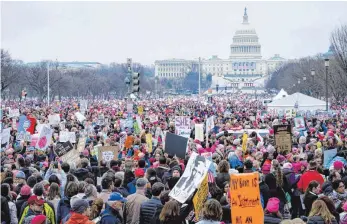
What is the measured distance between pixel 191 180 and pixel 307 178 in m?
4.18

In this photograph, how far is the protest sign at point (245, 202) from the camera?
340 inches

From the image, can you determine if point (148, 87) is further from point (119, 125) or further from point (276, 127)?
point (276, 127)

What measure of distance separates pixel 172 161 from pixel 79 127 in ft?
52.8

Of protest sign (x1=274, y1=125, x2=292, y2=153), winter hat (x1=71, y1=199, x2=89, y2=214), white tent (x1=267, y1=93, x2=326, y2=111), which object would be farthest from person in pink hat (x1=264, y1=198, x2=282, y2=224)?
white tent (x1=267, y1=93, x2=326, y2=111)

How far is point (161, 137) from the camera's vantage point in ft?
80.6

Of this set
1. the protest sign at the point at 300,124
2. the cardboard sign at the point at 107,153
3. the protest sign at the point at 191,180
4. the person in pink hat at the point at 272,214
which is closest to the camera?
the protest sign at the point at 191,180

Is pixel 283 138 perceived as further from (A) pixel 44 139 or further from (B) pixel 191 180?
(B) pixel 191 180

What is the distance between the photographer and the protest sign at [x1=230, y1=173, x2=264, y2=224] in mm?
8625

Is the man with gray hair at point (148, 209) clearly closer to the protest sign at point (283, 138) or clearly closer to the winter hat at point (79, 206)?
the winter hat at point (79, 206)

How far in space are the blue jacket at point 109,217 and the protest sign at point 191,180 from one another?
0.78 m

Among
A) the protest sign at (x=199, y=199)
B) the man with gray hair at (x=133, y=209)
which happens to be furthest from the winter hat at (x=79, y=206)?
the man with gray hair at (x=133, y=209)

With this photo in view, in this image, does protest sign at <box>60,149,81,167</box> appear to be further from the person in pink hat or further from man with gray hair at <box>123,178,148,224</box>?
the person in pink hat

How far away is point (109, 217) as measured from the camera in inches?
375

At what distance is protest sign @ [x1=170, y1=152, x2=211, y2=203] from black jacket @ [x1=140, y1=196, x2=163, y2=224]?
33.2 inches
